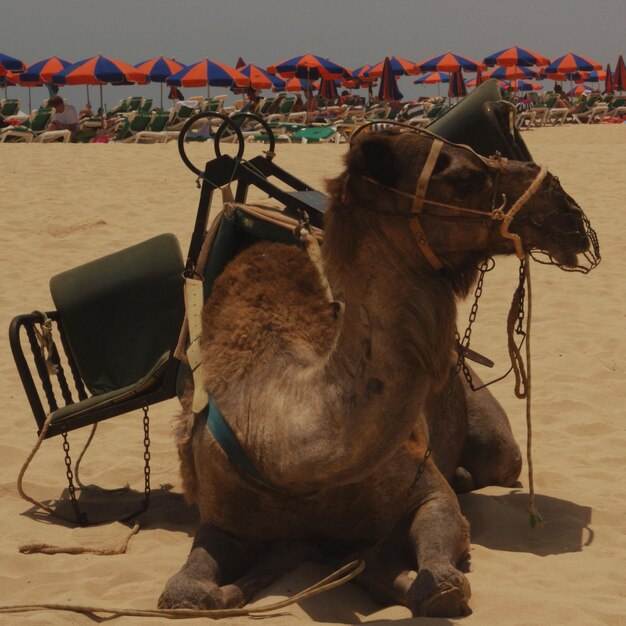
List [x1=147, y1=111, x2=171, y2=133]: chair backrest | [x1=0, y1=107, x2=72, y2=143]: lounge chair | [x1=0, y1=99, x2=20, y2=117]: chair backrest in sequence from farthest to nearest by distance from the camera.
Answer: [x1=0, y1=99, x2=20, y2=117]: chair backrest, [x1=147, y1=111, x2=171, y2=133]: chair backrest, [x1=0, y1=107, x2=72, y2=143]: lounge chair

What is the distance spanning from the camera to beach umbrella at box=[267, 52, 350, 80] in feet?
115

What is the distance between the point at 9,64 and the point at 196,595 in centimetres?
3214

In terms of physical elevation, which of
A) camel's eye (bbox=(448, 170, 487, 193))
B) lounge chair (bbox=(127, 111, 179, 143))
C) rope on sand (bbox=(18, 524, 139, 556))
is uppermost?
camel's eye (bbox=(448, 170, 487, 193))

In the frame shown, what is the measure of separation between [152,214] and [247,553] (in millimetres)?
9603

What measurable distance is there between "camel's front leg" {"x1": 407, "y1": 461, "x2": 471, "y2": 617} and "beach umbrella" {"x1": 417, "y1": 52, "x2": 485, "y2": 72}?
112 feet

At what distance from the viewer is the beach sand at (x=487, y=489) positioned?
12.9ft

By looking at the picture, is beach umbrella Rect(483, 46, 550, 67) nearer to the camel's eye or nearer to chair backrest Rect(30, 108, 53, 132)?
chair backrest Rect(30, 108, 53, 132)

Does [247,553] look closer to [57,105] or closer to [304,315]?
[304,315]

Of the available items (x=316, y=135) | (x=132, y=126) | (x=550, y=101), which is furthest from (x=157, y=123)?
(x=550, y=101)

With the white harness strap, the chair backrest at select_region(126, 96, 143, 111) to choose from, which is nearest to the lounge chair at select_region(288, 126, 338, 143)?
the chair backrest at select_region(126, 96, 143, 111)

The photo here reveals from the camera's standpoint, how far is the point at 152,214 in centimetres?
1335

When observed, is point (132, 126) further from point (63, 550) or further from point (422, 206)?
point (422, 206)

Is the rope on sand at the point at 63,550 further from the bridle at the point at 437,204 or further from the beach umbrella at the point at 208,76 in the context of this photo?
the beach umbrella at the point at 208,76

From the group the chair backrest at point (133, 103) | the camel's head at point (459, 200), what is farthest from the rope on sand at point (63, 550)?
the chair backrest at point (133, 103)
